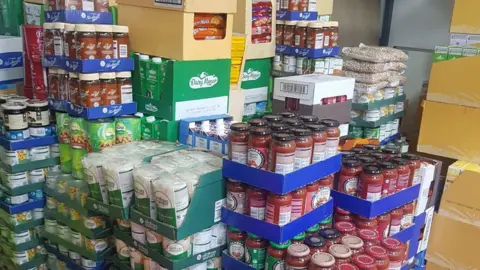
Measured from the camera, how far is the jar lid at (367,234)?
183 centimetres

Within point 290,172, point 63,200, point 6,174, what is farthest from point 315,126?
point 6,174

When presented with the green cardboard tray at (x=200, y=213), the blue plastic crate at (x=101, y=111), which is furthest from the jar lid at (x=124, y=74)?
the green cardboard tray at (x=200, y=213)

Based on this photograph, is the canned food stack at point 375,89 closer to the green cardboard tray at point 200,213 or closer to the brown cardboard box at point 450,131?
the brown cardboard box at point 450,131

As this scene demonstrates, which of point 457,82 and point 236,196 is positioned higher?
point 457,82

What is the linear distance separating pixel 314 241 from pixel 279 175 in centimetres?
32

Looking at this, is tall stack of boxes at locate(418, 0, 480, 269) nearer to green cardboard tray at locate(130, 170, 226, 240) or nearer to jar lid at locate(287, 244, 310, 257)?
jar lid at locate(287, 244, 310, 257)

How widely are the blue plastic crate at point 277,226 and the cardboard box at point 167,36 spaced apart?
84 centimetres

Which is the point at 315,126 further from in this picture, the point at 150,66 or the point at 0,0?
the point at 0,0

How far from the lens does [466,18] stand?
2604 millimetres

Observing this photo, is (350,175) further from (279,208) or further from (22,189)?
(22,189)

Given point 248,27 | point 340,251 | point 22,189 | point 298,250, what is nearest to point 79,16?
point 22,189

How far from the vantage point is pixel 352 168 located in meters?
1.92

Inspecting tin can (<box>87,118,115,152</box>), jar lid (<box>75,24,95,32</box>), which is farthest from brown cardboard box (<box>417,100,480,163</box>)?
jar lid (<box>75,24,95,32</box>)

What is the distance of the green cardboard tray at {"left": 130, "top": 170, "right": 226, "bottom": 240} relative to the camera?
1.69 meters
